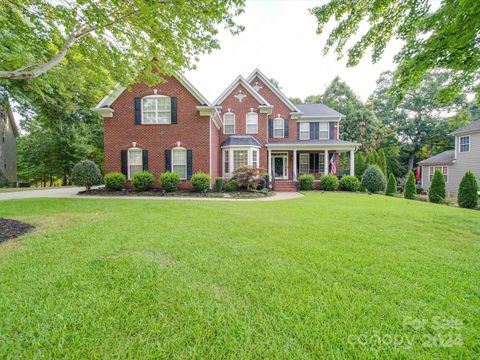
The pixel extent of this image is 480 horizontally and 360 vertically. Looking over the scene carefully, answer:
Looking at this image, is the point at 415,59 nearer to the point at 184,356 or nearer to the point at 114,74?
the point at 184,356

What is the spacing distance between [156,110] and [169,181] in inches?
Result: 175

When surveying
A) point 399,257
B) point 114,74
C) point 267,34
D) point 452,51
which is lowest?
point 399,257

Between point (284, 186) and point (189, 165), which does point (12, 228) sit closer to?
point (189, 165)

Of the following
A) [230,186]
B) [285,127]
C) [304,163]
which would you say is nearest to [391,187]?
[304,163]

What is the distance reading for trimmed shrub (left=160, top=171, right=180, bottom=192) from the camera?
39.6 ft

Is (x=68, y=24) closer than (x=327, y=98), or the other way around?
(x=68, y=24)

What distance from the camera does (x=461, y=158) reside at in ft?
61.7

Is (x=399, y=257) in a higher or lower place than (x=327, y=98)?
lower

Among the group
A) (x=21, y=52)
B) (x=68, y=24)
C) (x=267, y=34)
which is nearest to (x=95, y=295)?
(x=68, y=24)

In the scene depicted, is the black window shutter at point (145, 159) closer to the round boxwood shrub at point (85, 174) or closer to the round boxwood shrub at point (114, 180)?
the round boxwood shrub at point (114, 180)

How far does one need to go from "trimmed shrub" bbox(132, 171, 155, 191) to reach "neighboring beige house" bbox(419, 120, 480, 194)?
21.8m

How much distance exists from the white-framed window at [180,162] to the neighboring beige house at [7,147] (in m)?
18.9

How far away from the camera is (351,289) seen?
2484mm

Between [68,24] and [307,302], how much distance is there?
29.5ft
